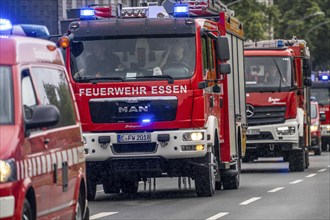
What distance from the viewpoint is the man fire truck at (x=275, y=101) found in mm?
33281

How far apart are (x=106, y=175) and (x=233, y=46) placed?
4.94 meters

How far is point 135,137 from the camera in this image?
21984mm

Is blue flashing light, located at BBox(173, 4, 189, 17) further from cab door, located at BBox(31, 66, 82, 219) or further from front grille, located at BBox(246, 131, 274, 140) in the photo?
front grille, located at BBox(246, 131, 274, 140)

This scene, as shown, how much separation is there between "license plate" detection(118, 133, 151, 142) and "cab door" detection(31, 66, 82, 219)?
830 cm

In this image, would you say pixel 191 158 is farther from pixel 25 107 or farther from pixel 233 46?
pixel 25 107

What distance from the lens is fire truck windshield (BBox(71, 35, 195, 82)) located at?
21.8 meters

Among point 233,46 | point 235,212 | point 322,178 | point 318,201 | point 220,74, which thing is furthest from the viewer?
point 322,178

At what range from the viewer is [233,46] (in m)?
26.3

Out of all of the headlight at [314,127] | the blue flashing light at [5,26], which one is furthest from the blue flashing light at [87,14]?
the headlight at [314,127]

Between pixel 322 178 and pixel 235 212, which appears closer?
pixel 235 212

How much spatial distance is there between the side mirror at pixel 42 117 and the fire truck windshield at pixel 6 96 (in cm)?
15

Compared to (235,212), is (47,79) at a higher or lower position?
higher

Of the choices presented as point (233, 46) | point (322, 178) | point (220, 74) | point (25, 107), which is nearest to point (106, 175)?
point (220, 74)

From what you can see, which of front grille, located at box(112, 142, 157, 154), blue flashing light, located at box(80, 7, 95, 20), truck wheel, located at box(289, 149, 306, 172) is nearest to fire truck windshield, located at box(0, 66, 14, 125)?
front grille, located at box(112, 142, 157, 154)
